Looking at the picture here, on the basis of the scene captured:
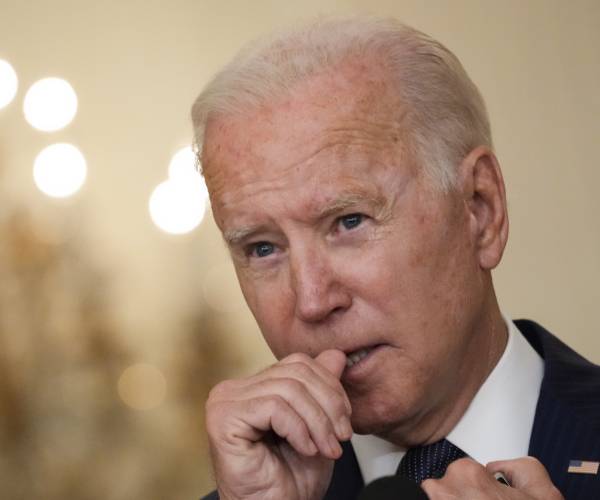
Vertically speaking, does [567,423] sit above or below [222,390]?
below

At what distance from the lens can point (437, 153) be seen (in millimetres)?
2033

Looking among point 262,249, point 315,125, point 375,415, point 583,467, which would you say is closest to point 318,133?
point 315,125

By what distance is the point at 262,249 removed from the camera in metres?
2.04

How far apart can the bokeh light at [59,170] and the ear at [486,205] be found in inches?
86.7

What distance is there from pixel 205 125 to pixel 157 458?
7.15 ft

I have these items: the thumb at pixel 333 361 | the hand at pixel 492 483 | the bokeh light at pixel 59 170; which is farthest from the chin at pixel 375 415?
the bokeh light at pixel 59 170

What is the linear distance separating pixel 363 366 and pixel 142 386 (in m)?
2.28

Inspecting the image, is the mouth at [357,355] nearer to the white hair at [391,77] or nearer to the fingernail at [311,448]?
the fingernail at [311,448]

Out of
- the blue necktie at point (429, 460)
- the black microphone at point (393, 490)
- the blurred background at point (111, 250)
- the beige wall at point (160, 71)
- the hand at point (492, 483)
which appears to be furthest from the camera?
the blurred background at point (111, 250)

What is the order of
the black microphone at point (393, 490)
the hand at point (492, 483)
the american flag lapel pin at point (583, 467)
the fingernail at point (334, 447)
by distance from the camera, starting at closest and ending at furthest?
1. the black microphone at point (393, 490)
2. the hand at point (492, 483)
3. the fingernail at point (334, 447)
4. the american flag lapel pin at point (583, 467)

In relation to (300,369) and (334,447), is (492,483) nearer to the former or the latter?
(334,447)

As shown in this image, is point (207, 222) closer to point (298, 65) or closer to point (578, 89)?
point (578, 89)

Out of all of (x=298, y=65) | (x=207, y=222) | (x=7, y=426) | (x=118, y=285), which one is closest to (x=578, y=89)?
(x=207, y=222)

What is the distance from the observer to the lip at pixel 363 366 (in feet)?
6.35
